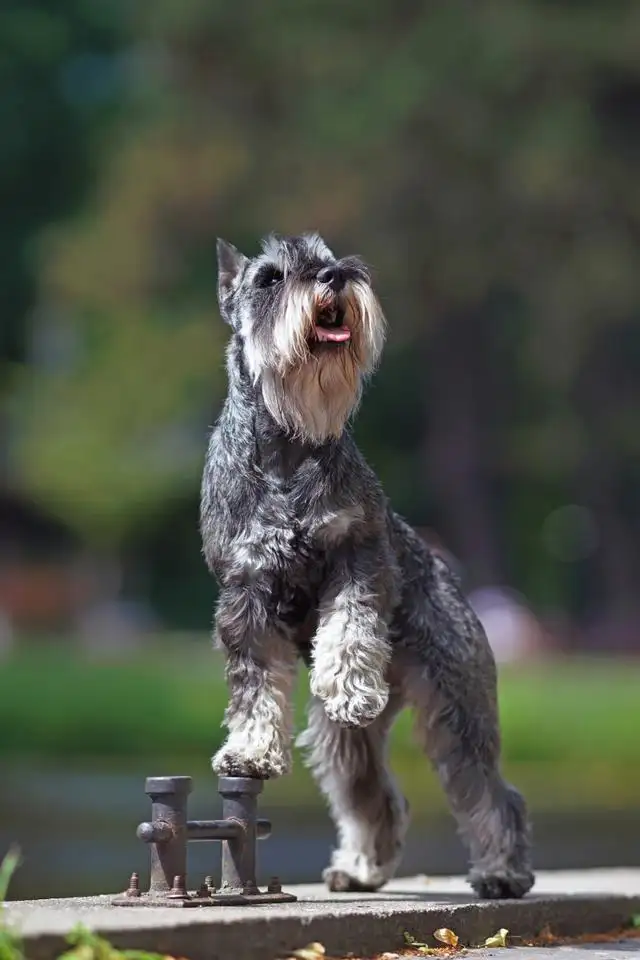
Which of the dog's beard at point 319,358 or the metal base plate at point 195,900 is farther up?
the dog's beard at point 319,358

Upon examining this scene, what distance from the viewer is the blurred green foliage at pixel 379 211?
35219 mm

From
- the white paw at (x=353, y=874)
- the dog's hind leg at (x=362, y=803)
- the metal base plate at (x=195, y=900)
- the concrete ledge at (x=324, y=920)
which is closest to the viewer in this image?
the concrete ledge at (x=324, y=920)

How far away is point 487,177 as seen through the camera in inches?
1406

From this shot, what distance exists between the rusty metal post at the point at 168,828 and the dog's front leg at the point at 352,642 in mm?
651

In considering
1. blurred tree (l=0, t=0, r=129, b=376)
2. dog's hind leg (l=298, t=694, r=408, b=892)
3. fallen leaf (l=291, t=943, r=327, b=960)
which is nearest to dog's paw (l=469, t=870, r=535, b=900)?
dog's hind leg (l=298, t=694, r=408, b=892)

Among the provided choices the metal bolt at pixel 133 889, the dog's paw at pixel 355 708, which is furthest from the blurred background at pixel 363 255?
the metal bolt at pixel 133 889

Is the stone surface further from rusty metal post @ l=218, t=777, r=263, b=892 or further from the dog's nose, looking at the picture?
the dog's nose

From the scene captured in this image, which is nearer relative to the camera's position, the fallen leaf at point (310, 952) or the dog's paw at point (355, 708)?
the fallen leaf at point (310, 952)

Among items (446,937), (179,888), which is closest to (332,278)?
(179,888)

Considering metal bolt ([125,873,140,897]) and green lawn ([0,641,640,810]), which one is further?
green lawn ([0,641,640,810])

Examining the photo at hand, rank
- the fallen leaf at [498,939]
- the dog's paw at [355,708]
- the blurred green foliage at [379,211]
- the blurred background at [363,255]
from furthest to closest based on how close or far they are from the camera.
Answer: the blurred green foliage at [379,211] → the blurred background at [363,255] → the fallen leaf at [498,939] → the dog's paw at [355,708]

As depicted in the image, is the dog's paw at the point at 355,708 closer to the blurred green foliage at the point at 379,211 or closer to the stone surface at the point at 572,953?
the stone surface at the point at 572,953

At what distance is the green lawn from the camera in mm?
25938

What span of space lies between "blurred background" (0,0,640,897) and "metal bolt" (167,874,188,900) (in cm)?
1988
